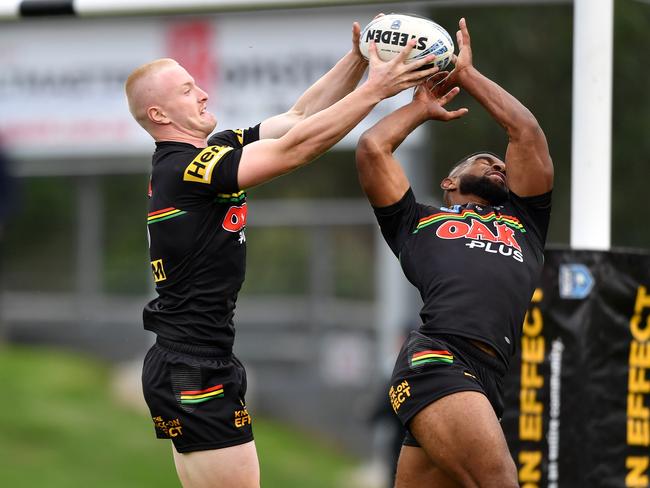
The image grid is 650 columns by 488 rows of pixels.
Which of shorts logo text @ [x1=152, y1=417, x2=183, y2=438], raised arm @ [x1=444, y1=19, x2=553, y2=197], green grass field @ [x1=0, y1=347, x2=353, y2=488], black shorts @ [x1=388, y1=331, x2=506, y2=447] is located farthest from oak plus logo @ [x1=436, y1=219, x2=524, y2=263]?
green grass field @ [x1=0, y1=347, x2=353, y2=488]

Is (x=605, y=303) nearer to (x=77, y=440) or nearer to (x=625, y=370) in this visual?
(x=625, y=370)

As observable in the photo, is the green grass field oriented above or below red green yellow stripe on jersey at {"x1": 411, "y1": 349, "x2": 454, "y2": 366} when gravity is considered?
below

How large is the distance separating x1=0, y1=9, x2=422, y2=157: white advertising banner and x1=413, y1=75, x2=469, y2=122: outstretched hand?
4.84m

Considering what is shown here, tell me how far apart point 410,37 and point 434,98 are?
371 mm

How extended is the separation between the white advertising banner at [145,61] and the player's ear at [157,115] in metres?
4.96

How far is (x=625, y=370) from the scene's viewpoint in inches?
241

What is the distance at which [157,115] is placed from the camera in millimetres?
5133

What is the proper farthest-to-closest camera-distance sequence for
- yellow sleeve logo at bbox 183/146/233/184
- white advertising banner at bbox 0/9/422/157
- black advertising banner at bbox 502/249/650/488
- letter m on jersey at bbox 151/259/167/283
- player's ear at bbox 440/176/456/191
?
white advertising banner at bbox 0/9/422/157, black advertising banner at bbox 502/249/650/488, player's ear at bbox 440/176/456/191, letter m on jersey at bbox 151/259/167/283, yellow sleeve logo at bbox 183/146/233/184

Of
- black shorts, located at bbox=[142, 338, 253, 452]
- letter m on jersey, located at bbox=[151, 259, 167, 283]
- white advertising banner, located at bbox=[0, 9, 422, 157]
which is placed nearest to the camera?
black shorts, located at bbox=[142, 338, 253, 452]

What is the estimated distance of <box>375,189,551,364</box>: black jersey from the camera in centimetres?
496

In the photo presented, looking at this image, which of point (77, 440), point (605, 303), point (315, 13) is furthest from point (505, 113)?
point (77, 440)

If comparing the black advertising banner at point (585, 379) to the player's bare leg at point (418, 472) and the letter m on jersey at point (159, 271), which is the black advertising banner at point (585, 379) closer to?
the player's bare leg at point (418, 472)

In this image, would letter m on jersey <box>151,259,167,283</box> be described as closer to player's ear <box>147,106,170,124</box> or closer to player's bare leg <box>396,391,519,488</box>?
player's ear <box>147,106,170,124</box>

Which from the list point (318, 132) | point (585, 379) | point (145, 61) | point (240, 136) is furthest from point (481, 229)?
point (145, 61)
